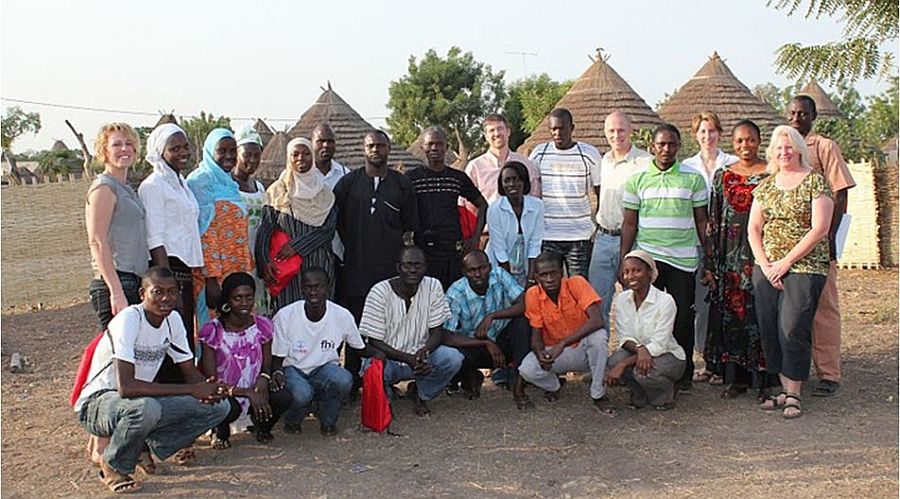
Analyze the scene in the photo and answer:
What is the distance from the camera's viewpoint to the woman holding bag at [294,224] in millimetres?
5508

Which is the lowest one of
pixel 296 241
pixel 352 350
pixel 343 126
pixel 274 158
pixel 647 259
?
pixel 352 350

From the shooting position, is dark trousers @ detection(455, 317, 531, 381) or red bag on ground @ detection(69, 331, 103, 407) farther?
dark trousers @ detection(455, 317, 531, 381)

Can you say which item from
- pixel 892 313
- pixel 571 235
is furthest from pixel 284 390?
pixel 892 313

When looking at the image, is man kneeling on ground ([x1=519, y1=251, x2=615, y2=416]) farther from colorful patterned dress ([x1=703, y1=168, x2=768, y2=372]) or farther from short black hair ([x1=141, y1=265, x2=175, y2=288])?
short black hair ([x1=141, y1=265, x2=175, y2=288])

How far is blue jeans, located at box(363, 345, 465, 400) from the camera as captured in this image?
5531 millimetres

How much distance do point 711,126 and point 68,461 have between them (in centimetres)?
463

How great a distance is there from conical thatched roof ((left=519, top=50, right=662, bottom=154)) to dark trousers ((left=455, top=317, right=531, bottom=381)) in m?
11.2

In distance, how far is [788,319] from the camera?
5336 mm

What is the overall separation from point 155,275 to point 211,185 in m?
1.00

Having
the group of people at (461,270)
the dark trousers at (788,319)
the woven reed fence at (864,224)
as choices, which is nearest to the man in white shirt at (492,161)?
the group of people at (461,270)

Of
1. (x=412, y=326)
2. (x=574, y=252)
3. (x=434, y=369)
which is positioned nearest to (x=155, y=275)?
(x=412, y=326)

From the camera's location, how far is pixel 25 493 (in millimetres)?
4492

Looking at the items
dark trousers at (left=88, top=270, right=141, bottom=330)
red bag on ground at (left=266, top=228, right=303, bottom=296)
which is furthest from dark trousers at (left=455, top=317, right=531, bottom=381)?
dark trousers at (left=88, top=270, right=141, bottom=330)

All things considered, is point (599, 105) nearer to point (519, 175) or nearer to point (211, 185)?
point (519, 175)
